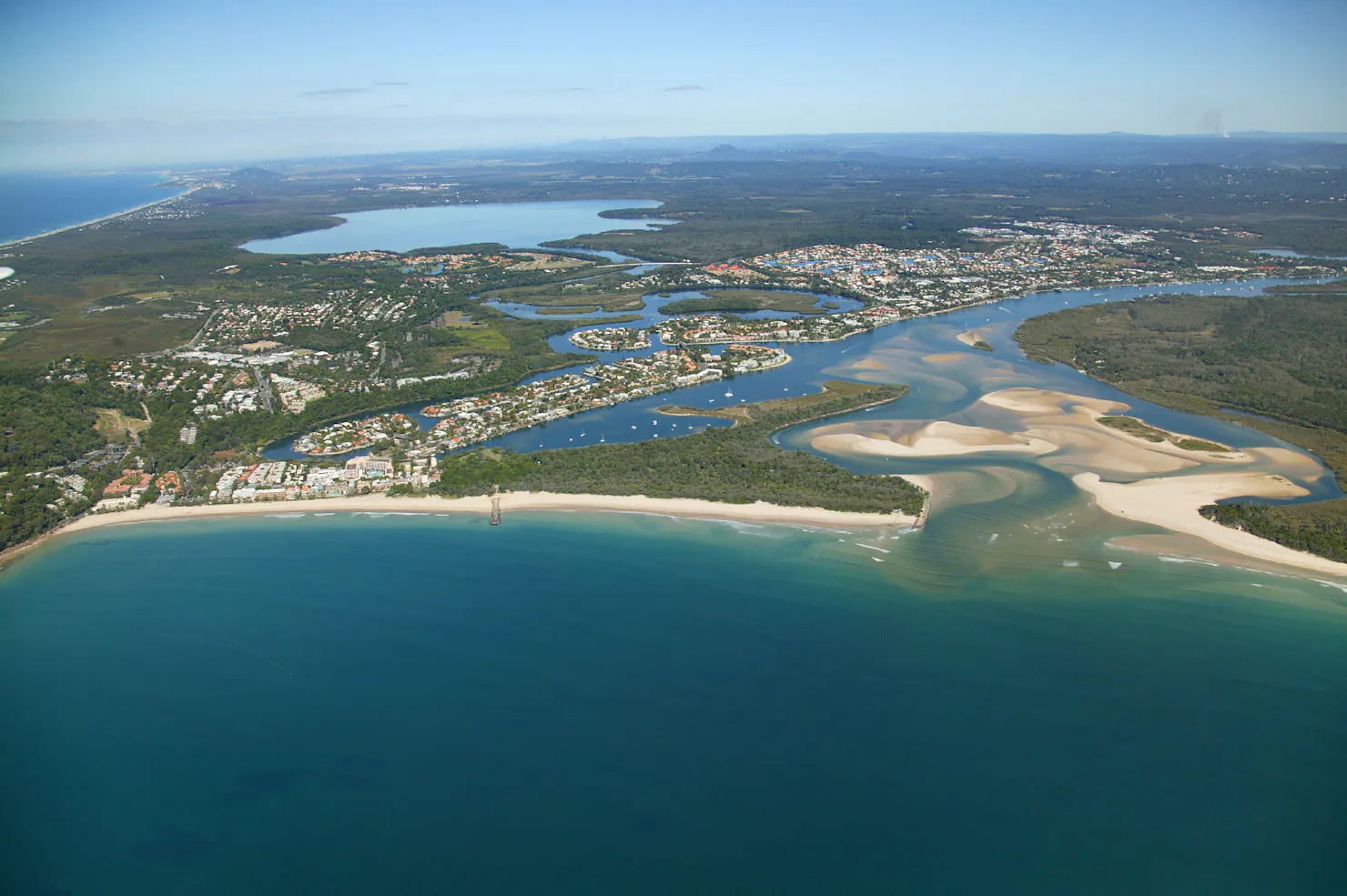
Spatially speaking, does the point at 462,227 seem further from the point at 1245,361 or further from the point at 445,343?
the point at 1245,361

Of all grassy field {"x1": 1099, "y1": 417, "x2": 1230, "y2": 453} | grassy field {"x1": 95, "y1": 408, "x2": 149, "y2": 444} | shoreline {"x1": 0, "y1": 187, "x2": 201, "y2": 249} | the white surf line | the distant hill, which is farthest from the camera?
the distant hill

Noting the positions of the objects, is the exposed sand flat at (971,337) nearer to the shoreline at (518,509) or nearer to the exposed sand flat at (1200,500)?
the exposed sand flat at (1200,500)

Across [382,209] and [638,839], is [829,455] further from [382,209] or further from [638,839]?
[382,209]

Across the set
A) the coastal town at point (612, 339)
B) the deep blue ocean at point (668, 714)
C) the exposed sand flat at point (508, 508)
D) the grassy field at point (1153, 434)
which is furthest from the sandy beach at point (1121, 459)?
the coastal town at point (612, 339)

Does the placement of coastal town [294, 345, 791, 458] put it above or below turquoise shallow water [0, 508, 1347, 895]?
above

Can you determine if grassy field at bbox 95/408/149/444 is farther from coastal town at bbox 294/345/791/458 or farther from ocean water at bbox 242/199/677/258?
ocean water at bbox 242/199/677/258

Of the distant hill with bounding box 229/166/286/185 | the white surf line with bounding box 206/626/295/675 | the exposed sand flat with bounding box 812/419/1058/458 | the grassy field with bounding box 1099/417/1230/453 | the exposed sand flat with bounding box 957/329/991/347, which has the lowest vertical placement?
the white surf line with bounding box 206/626/295/675

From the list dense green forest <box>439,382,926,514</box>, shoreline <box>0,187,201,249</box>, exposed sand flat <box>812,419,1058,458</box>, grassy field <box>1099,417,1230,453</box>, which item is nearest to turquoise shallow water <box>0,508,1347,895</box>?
dense green forest <box>439,382,926,514</box>
